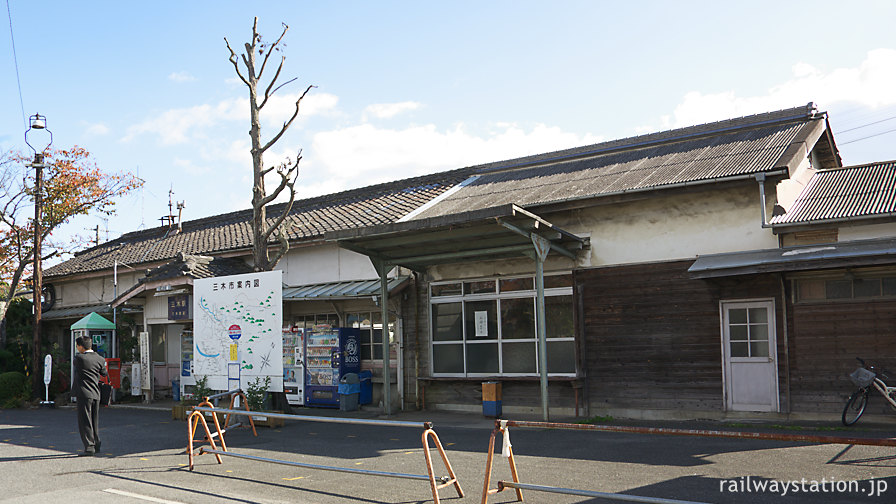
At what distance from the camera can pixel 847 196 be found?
39.7ft

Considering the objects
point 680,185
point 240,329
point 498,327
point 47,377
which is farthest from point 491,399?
point 47,377

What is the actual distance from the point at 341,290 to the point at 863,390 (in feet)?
33.9

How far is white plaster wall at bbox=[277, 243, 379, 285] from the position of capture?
1667 cm

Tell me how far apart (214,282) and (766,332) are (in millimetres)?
10175

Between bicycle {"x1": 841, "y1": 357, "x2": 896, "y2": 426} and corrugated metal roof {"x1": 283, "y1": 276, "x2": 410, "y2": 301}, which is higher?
corrugated metal roof {"x1": 283, "y1": 276, "x2": 410, "y2": 301}

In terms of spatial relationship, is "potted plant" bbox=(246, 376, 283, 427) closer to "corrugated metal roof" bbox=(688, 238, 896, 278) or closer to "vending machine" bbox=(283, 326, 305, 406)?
"vending machine" bbox=(283, 326, 305, 406)

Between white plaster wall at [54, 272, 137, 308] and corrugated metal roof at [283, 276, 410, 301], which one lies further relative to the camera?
white plaster wall at [54, 272, 137, 308]

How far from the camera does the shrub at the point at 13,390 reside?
20.0m

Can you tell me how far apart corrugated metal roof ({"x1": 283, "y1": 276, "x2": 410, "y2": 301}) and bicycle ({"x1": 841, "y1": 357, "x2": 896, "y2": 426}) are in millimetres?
8800

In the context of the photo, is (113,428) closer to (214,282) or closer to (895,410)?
(214,282)

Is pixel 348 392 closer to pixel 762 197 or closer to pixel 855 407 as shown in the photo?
pixel 762 197

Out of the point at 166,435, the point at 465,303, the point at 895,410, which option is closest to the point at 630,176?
the point at 465,303

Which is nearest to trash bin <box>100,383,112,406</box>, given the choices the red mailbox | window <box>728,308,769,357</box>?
the red mailbox

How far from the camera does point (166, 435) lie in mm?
12805
